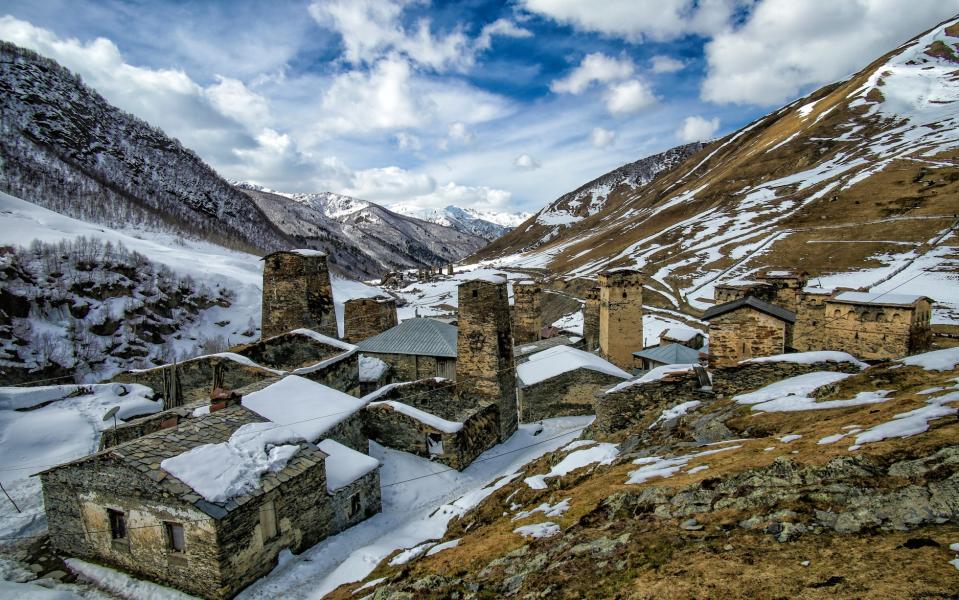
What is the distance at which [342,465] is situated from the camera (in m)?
12.2

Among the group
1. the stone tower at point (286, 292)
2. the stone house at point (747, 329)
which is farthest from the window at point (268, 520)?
the stone tower at point (286, 292)

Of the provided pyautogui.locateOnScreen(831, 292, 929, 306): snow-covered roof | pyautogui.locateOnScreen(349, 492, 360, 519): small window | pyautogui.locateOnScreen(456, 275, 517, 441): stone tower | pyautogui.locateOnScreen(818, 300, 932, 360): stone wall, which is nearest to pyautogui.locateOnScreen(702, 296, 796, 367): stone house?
pyautogui.locateOnScreen(818, 300, 932, 360): stone wall

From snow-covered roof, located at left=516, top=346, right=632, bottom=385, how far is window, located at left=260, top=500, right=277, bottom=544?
44.6 ft

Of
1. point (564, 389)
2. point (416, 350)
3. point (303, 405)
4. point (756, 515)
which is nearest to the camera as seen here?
point (756, 515)

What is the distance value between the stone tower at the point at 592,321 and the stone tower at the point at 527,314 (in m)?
3.85

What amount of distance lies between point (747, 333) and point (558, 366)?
31.0ft

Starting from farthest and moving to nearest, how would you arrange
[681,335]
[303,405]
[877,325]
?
[681,335] → [877,325] → [303,405]

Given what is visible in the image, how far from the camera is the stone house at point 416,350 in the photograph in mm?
24250

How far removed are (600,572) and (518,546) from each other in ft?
5.44

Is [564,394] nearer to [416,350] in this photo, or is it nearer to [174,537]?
[416,350]

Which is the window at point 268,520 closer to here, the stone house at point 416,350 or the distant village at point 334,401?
the distant village at point 334,401

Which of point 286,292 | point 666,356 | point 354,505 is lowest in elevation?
point 354,505

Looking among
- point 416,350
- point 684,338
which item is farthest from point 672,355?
point 416,350

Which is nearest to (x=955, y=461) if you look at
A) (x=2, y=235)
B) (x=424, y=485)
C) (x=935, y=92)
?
(x=424, y=485)
